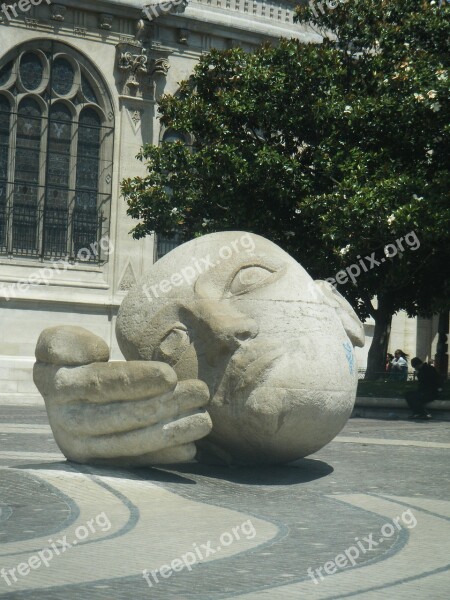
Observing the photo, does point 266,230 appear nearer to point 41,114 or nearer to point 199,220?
point 199,220

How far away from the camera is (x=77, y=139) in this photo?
107ft

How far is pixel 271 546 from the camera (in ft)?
27.5

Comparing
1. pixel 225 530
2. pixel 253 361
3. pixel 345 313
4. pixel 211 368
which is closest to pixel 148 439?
pixel 211 368

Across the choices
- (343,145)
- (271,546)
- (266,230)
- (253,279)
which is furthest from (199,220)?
(271,546)

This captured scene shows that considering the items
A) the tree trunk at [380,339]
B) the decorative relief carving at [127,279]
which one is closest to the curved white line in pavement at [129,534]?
the tree trunk at [380,339]

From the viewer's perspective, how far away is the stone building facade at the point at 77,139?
3122 cm

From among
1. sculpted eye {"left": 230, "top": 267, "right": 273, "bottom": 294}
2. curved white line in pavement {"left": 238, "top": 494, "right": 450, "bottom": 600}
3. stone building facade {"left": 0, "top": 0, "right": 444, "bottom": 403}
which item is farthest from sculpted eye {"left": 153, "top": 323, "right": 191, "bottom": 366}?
stone building facade {"left": 0, "top": 0, "right": 444, "bottom": 403}

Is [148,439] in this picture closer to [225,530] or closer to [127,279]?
[225,530]

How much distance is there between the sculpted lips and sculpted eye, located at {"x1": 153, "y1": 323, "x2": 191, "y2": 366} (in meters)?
0.61

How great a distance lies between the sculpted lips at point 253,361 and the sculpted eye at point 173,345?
2.00ft

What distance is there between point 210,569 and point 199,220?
19424 mm

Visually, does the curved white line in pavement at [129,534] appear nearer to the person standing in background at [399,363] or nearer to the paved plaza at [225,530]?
the paved plaza at [225,530]

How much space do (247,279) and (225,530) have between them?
11.9 feet

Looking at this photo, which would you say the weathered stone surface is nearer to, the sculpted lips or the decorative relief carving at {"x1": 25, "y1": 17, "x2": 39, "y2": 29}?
the sculpted lips
